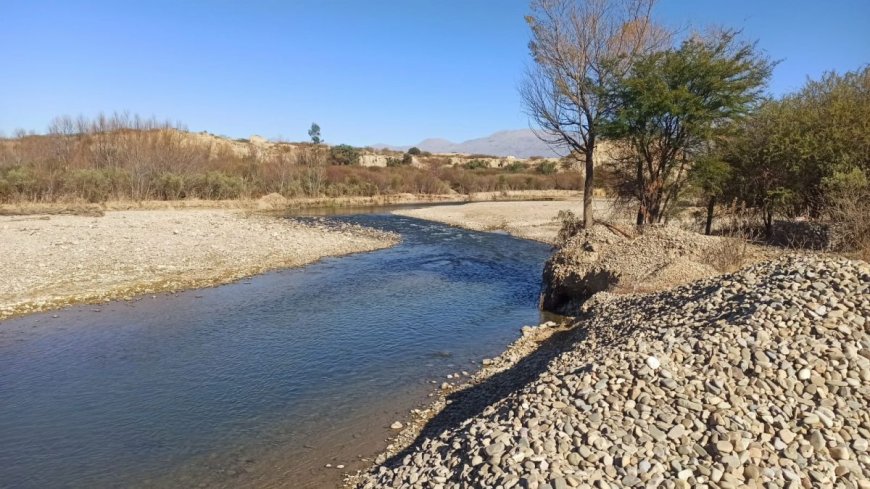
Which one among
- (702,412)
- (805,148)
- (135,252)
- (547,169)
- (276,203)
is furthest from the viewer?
(547,169)

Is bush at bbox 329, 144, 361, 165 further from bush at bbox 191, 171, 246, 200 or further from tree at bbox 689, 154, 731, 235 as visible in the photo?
tree at bbox 689, 154, 731, 235

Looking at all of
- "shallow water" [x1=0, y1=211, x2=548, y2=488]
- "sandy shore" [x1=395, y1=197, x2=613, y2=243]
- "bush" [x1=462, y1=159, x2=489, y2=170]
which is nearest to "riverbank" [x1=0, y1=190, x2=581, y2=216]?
"sandy shore" [x1=395, y1=197, x2=613, y2=243]

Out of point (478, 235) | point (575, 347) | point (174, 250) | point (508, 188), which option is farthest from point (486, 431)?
point (508, 188)

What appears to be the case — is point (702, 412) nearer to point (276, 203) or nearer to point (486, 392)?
point (486, 392)

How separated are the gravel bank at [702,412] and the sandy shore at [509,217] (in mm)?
25550

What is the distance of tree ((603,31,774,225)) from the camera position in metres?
18.7

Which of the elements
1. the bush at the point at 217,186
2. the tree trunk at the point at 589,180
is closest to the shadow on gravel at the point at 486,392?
the tree trunk at the point at 589,180

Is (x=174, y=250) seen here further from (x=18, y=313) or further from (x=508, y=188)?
(x=508, y=188)

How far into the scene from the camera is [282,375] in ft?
38.1

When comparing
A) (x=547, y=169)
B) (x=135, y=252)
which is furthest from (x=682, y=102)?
(x=547, y=169)

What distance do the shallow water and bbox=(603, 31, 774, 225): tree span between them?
742 cm

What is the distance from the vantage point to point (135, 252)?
23484 mm

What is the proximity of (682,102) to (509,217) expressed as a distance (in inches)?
1138

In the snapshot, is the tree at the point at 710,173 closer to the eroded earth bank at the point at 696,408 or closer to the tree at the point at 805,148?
the tree at the point at 805,148
